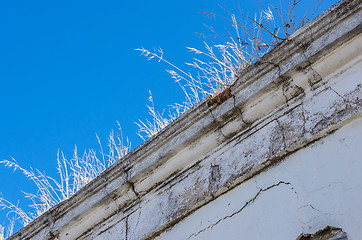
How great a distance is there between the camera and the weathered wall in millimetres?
2420

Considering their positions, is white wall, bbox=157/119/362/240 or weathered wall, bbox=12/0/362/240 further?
weathered wall, bbox=12/0/362/240

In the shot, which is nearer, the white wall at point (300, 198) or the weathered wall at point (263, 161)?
the white wall at point (300, 198)

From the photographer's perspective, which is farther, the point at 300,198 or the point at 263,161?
the point at 263,161

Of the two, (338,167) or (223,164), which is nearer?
(338,167)

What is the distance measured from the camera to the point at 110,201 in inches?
138

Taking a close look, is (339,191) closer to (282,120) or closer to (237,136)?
(282,120)

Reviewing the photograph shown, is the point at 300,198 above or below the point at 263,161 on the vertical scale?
below

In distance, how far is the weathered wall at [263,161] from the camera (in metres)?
2.42

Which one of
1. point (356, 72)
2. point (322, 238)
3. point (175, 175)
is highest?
point (175, 175)

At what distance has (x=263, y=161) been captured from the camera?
2715 millimetres

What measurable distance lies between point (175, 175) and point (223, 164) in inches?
16.7

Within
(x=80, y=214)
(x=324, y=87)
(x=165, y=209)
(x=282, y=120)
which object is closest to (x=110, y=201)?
(x=80, y=214)

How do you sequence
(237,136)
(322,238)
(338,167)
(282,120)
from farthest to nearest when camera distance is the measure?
(237,136)
(282,120)
(338,167)
(322,238)

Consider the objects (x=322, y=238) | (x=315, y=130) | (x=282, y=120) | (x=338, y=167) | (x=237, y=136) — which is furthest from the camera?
(x=237, y=136)
